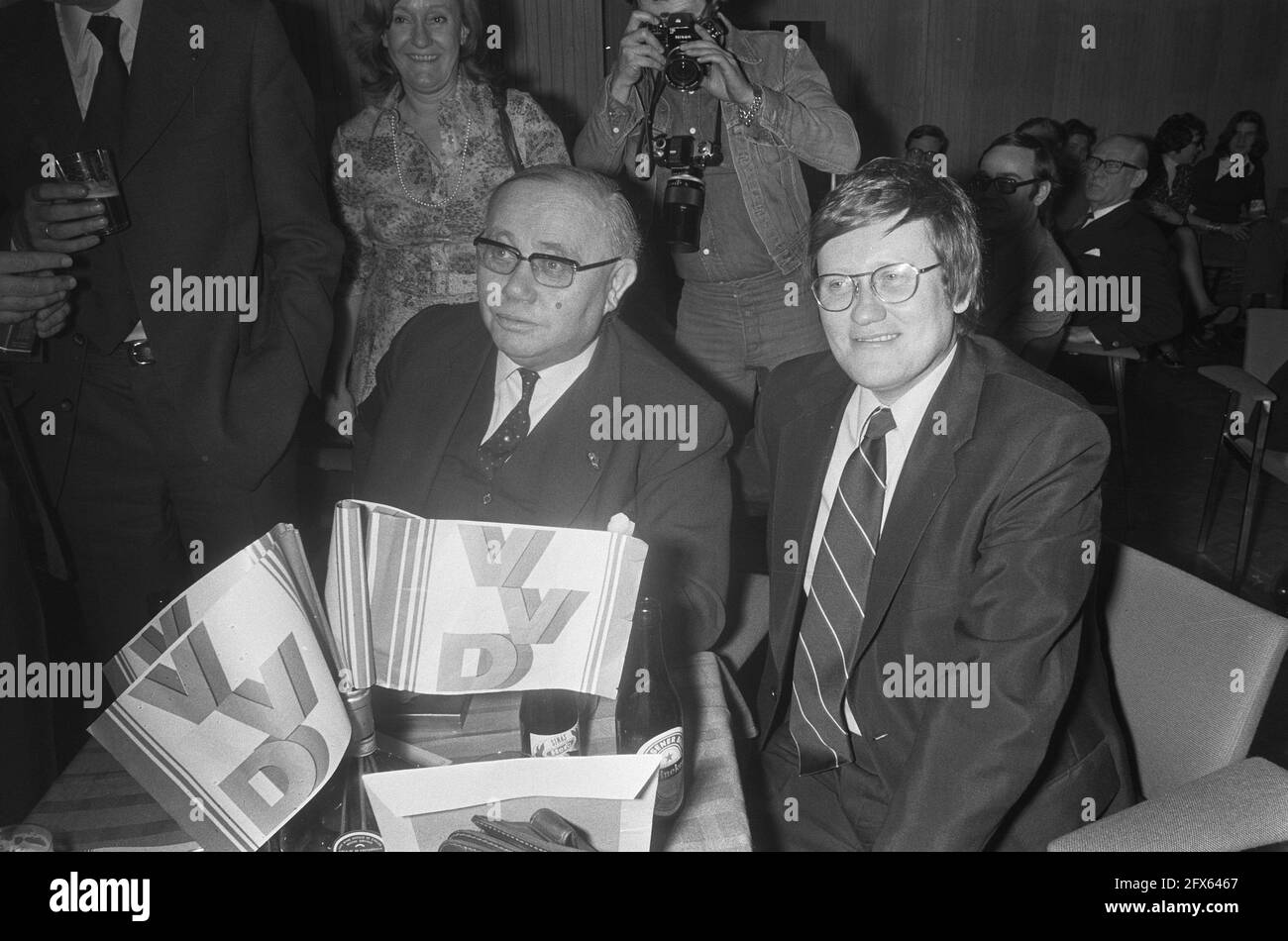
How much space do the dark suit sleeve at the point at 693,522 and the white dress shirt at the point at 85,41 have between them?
1.29 meters

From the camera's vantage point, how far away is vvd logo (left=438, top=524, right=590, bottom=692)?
3.49 feet

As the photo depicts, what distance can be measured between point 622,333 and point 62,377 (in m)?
1.11

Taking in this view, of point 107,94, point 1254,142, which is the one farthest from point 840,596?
point 1254,142

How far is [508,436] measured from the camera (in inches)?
74.4

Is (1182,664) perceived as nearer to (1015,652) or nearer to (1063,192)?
(1015,652)

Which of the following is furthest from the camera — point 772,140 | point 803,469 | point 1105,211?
point 1105,211

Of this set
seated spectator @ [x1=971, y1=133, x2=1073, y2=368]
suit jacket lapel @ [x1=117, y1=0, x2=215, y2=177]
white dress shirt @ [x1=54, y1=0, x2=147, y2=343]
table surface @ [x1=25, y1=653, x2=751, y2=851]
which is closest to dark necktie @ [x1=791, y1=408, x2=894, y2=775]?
table surface @ [x1=25, y1=653, x2=751, y2=851]

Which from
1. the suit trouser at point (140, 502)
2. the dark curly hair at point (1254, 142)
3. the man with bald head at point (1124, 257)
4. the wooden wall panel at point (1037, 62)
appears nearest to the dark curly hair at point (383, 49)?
the suit trouser at point (140, 502)

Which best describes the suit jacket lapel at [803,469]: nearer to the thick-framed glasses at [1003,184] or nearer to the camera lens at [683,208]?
the camera lens at [683,208]

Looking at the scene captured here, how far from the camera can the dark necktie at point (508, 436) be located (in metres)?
1.88

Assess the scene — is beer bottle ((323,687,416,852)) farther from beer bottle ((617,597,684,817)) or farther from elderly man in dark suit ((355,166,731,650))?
elderly man in dark suit ((355,166,731,650))

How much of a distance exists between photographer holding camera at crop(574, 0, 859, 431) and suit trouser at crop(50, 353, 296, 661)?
114cm

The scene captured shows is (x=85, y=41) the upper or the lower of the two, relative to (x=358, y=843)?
upper

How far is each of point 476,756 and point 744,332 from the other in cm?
168
